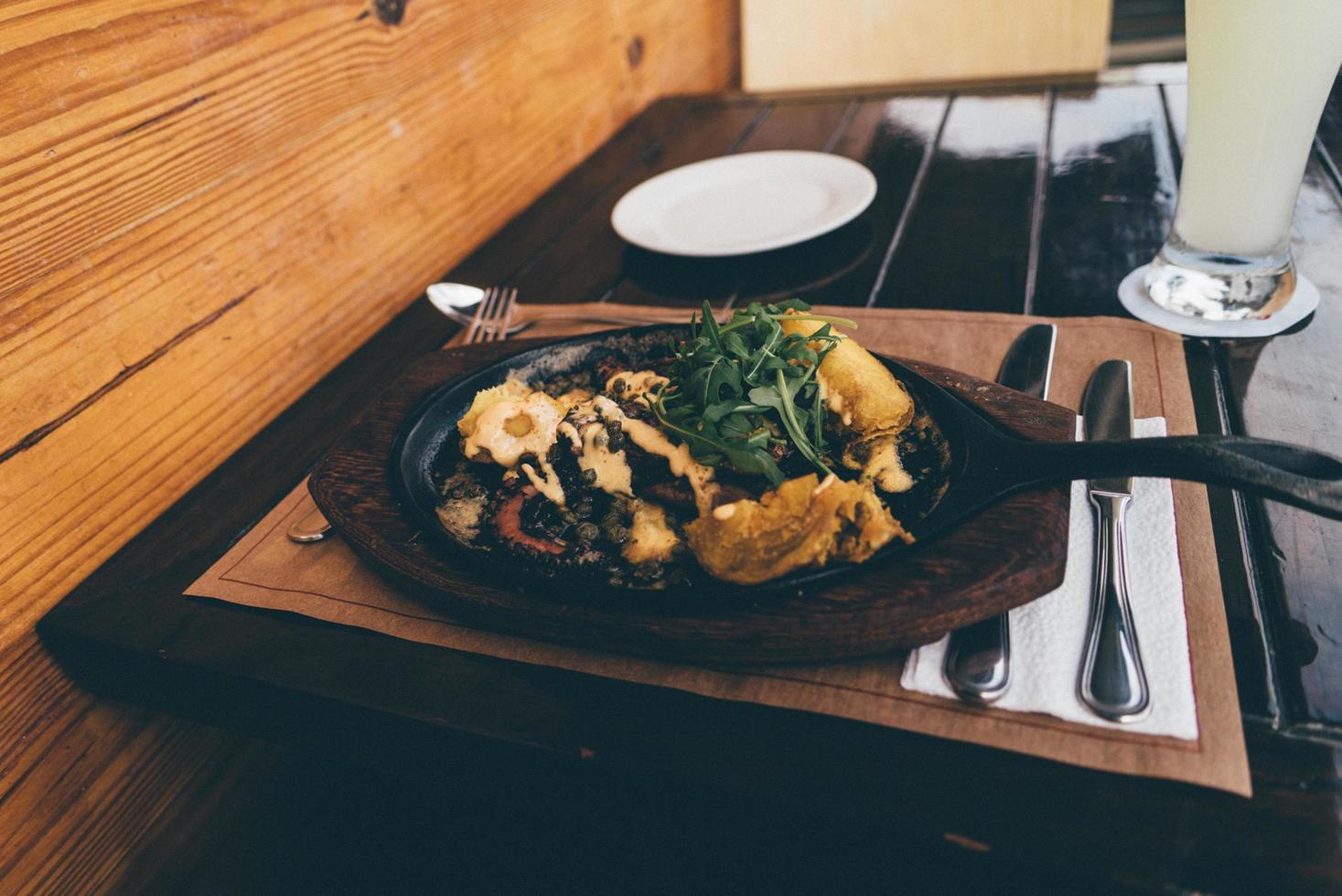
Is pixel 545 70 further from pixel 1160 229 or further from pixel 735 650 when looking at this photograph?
pixel 735 650

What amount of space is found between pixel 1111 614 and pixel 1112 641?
25 millimetres

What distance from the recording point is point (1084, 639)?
22.9 inches

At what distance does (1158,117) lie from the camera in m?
1.55

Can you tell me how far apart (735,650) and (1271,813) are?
0.33 metres

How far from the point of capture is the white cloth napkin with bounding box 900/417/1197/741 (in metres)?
0.53

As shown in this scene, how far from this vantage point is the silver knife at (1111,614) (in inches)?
21.0

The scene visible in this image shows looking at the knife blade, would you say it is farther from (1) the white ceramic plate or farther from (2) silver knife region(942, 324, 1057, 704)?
(1) the white ceramic plate

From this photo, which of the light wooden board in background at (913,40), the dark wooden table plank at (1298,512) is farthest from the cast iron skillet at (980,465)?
the light wooden board in background at (913,40)

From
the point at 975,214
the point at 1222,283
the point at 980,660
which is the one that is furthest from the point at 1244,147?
the point at 980,660

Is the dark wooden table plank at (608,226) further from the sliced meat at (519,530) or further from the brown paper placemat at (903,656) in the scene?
the sliced meat at (519,530)

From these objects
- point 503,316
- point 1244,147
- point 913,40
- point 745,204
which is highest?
point 913,40

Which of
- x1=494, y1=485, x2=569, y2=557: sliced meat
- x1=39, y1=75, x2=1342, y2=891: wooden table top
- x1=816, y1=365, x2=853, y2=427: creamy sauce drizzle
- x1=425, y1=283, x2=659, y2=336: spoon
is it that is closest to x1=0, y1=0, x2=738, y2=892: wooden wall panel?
x1=39, y1=75, x2=1342, y2=891: wooden table top

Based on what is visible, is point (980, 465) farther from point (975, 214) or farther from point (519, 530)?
point (975, 214)

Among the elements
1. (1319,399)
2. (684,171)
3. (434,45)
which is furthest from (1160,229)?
(434,45)
